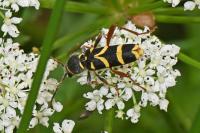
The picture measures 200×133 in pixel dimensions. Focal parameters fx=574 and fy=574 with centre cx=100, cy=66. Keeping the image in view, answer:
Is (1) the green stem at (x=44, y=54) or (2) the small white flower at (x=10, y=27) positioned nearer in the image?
(1) the green stem at (x=44, y=54)

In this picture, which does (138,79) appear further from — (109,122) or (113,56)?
(109,122)

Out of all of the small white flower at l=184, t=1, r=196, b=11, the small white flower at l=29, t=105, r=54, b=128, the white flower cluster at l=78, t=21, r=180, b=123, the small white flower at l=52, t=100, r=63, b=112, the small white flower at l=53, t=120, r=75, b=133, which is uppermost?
the small white flower at l=184, t=1, r=196, b=11

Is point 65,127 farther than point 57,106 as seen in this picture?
No

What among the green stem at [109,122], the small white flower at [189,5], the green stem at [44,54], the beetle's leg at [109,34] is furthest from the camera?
the small white flower at [189,5]

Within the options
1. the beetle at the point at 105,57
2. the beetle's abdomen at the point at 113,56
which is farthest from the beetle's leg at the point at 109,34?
the beetle's abdomen at the point at 113,56

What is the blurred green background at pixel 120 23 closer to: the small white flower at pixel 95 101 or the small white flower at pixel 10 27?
the small white flower at pixel 95 101

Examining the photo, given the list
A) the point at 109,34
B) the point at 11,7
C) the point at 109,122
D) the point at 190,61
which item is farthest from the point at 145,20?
the point at 11,7

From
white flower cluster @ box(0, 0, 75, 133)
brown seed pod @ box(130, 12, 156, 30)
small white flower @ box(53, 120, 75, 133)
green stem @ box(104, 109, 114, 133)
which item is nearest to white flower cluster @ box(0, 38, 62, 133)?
white flower cluster @ box(0, 0, 75, 133)

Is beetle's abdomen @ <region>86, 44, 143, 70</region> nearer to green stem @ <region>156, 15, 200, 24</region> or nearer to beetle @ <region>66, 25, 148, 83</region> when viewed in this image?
beetle @ <region>66, 25, 148, 83</region>
